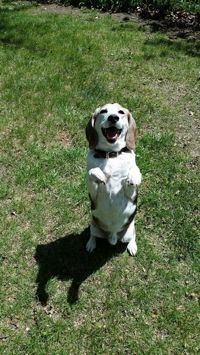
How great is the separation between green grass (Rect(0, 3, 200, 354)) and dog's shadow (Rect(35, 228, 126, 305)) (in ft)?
0.04

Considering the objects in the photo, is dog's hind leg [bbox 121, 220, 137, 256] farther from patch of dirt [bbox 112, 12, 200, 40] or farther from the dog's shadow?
patch of dirt [bbox 112, 12, 200, 40]

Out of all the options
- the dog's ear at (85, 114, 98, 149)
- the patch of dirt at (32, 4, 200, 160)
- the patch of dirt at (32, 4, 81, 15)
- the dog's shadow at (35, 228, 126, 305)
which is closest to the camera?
the dog's ear at (85, 114, 98, 149)

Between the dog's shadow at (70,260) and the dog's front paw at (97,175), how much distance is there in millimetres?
1431

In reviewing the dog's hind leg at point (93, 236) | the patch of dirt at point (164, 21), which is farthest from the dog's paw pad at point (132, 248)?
the patch of dirt at point (164, 21)

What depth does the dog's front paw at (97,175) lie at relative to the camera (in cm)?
475

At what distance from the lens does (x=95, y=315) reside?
17.6ft

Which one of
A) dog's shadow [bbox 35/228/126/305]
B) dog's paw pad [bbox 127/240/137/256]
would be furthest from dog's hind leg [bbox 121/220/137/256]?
dog's shadow [bbox 35/228/126/305]

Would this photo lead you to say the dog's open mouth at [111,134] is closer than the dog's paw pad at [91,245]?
Yes

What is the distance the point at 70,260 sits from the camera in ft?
19.4

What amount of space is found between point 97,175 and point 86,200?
1904 mm

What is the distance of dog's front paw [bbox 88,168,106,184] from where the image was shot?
4750 millimetres

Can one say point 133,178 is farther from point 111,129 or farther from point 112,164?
point 111,129

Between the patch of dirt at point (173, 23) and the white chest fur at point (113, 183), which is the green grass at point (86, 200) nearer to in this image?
the patch of dirt at point (173, 23)

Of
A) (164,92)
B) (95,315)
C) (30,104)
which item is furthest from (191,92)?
(95,315)
